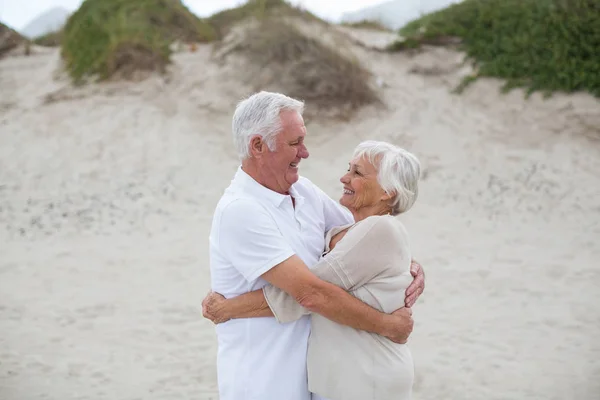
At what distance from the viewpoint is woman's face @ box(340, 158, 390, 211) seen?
93.2 inches

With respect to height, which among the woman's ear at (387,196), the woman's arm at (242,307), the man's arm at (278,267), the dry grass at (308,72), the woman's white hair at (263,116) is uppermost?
the woman's white hair at (263,116)

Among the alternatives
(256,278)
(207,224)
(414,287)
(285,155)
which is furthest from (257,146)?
(207,224)

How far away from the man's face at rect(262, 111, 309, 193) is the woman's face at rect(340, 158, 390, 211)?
199mm

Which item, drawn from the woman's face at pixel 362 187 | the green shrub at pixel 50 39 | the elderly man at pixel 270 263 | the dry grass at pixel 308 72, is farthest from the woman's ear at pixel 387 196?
the green shrub at pixel 50 39

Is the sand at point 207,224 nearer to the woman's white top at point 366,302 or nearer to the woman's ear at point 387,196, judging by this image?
the woman's white top at point 366,302

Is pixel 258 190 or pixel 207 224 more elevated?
pixel 258 190

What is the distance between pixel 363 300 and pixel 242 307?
0.41m

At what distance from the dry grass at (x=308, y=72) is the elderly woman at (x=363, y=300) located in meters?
8.18

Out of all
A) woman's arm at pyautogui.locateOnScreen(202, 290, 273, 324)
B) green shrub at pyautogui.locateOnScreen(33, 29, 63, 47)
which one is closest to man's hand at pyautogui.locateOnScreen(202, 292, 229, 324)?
woman's arm at pyautogui.locateOnScreen(202, 290, 273, 324)

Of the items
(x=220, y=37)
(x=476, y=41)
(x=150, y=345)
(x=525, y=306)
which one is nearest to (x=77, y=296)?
(x=150, y=345)

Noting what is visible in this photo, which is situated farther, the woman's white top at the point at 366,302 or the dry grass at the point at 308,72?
the dry grass at the point at 308,72

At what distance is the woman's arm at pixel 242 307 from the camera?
222 centimetres

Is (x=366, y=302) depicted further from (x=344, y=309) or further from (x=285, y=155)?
(x=285, y=155)

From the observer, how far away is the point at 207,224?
8594 mm
